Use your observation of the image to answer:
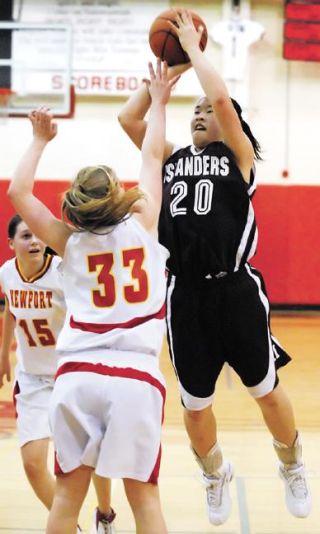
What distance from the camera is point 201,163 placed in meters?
3.98

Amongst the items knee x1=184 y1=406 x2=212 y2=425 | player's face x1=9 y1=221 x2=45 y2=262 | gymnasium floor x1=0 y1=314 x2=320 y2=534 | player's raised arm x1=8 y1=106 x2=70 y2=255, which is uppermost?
player's raised arm x1=8 y1=106 x2=70 y2=255

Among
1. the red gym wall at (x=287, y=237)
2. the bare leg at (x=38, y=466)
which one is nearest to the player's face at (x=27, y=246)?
the bare leg at (x=38, y=466)

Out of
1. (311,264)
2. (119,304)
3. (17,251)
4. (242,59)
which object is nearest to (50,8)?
(242,59)

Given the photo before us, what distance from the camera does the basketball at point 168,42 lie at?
3852 mm

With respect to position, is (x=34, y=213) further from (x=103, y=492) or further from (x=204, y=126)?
(x=103, y=492)

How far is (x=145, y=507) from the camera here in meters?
3.03

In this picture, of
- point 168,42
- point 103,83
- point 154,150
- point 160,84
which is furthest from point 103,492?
point 103,83

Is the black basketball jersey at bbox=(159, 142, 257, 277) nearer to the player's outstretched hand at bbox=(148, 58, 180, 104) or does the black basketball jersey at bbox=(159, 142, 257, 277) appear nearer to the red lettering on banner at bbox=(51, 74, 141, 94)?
the player's outstretched hand at bbox=(148, 58, 180, 104)

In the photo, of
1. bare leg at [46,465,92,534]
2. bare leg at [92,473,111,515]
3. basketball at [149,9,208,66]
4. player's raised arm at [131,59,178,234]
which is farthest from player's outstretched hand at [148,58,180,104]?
bare leg at [92,473,111,515]

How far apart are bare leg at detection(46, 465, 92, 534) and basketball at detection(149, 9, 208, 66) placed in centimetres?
182

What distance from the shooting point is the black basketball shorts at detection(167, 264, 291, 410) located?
13.1 ft

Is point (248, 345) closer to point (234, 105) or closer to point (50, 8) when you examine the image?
point (234, 105)

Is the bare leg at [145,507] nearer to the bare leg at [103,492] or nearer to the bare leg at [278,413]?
the bare leg at [103,492]

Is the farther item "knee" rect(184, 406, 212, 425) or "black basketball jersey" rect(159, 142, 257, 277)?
"knee" rect(184, 406, 212, 425)
